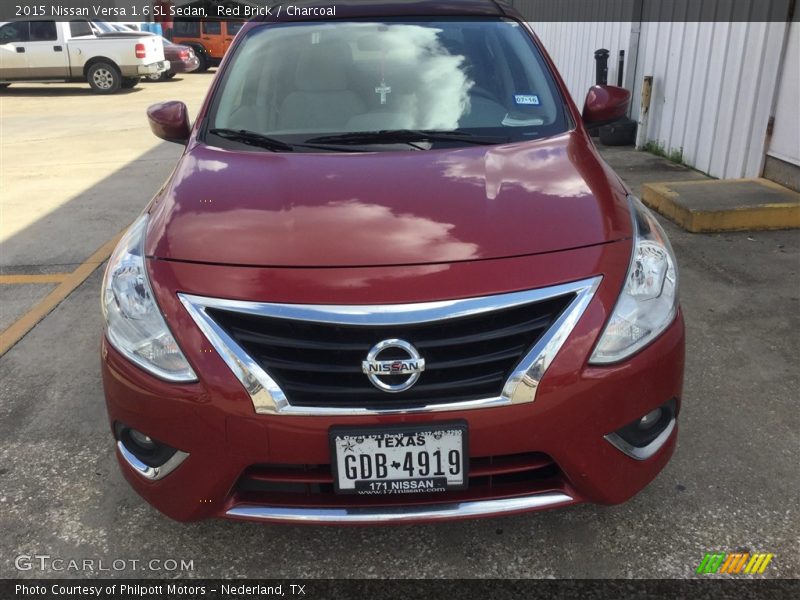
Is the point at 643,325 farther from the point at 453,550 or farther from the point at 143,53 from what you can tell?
the point at 143,53

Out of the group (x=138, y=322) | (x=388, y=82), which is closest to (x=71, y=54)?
(x=388, y=82)

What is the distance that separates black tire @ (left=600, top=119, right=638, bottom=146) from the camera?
7.61 meters

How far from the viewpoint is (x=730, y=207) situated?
4777 mm

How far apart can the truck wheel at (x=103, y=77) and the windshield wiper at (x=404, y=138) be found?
14.5 metres

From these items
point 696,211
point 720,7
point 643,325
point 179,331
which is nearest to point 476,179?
point 643,325

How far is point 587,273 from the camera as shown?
1783 mm

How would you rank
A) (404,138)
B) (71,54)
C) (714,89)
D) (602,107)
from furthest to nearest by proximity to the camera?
(71,54), (714,89), (602,107), (404,138)

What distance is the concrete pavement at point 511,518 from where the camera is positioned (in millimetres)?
2057

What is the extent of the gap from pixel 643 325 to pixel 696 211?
3254mm

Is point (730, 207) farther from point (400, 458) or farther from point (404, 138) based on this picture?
point (400, 458)

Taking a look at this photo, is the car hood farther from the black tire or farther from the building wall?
the black tire

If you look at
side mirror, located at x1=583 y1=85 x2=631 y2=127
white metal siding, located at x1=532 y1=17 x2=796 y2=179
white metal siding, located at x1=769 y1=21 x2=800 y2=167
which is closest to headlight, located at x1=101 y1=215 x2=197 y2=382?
side mirror, located at x1=583 y1=85 x2=631 y2=127

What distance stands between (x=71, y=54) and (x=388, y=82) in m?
14.8

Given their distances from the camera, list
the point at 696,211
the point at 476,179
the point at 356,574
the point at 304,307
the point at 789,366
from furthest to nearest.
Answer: the point at 696,211, the point at 789,366, the point at 476,179, the point at 356,574, the point at 304,307
